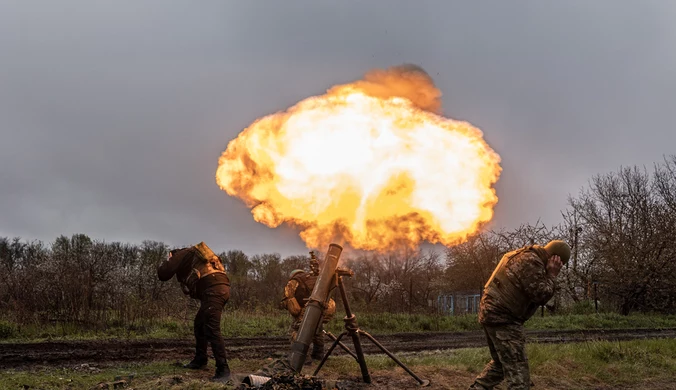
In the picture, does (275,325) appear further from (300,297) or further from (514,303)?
(514,303)

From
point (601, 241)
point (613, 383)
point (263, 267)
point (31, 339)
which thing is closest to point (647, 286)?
point (601, 241)

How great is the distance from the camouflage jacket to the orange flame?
299 cm

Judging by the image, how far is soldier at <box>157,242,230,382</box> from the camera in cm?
878

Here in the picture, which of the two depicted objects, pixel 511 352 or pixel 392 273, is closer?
pixel 511 352

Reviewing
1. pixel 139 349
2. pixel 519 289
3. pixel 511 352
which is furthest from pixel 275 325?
pixel 519 289

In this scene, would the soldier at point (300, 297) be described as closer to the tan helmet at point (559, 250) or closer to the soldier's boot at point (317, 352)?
the soldier's boot at point (317, 352)

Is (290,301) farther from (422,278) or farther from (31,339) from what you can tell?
(422,278)

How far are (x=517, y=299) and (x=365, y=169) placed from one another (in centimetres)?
381

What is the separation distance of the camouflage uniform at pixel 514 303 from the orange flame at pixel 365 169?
2.97m

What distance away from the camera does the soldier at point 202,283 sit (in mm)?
8781

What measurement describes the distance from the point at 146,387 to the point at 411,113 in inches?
260

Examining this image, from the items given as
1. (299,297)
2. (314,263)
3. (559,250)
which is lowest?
(299,297)

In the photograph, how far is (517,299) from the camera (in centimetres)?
711

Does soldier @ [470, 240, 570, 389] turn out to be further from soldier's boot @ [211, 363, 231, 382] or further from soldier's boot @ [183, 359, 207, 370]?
soldier's boot @ [183, 359, 207, 370]
